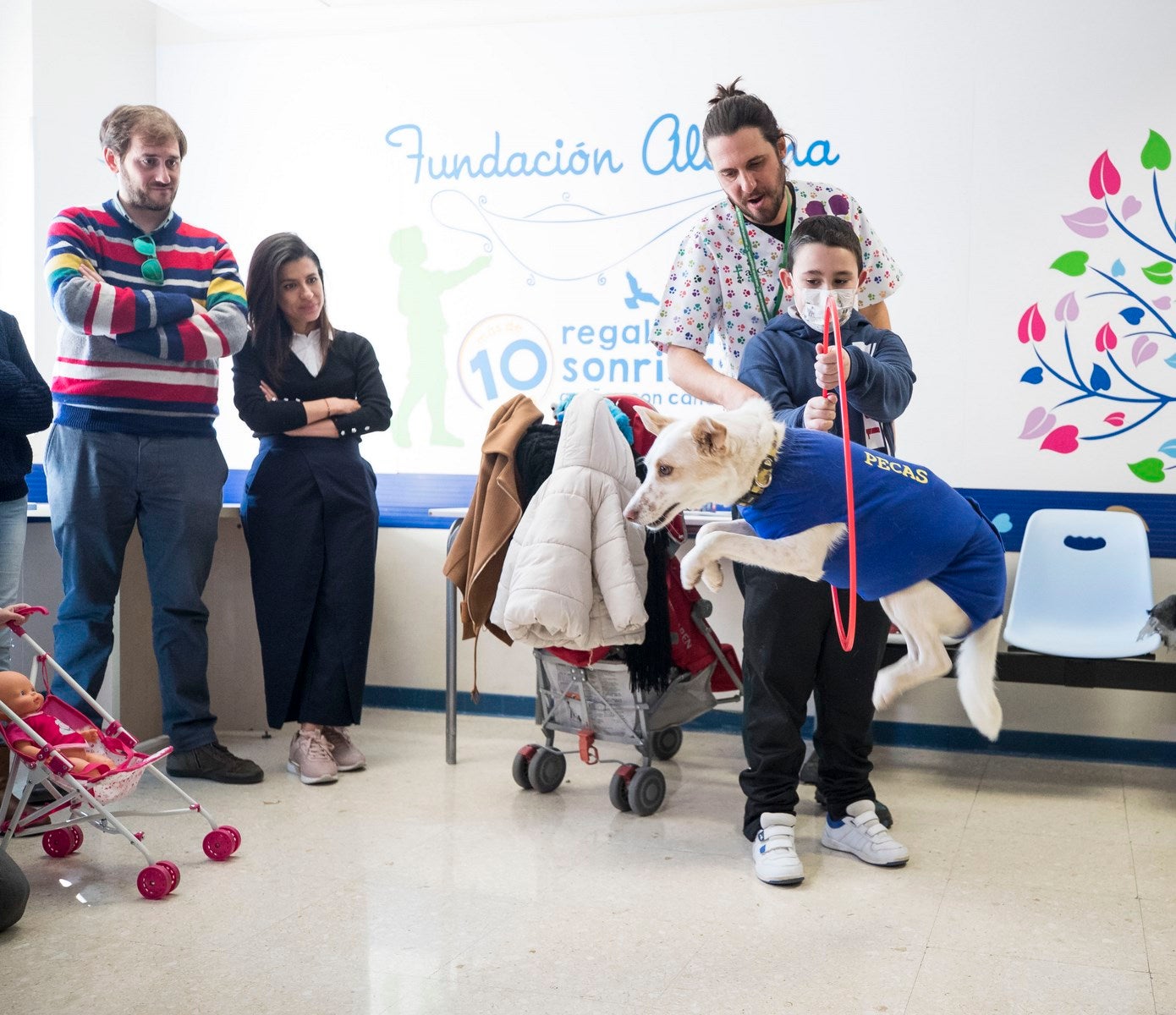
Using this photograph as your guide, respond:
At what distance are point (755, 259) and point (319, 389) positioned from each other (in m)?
1.73

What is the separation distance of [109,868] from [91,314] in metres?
1.49

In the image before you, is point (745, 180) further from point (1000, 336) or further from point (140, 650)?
point (140, 650)

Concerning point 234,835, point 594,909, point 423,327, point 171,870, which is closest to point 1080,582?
point 594,909

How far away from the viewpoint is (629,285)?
4.43 meters

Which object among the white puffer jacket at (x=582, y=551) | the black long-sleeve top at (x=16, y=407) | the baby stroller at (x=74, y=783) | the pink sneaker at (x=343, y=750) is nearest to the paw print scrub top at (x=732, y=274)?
the white puffer jacket at (x=582, y=551)

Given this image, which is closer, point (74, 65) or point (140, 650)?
point (140, 650)

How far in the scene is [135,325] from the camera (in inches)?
127

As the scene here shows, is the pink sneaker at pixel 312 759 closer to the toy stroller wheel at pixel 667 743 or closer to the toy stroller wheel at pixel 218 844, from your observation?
the toy stroller wheel at pixel 218 844

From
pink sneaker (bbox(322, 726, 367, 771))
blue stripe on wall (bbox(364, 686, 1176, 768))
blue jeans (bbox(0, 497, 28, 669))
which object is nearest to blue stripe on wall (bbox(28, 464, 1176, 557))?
blue stripe on wall (bbox(364, 686, 1176, 768))

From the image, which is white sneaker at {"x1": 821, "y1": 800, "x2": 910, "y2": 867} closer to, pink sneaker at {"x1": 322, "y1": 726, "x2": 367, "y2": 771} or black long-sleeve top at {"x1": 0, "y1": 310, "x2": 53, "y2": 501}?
pink sneaker at {"x1": 322, "y1": 726, "x2": 367, "y2": 771}

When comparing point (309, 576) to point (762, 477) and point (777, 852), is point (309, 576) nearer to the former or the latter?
point (777, 852)

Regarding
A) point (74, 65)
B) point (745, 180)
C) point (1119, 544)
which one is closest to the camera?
point (745, 180)

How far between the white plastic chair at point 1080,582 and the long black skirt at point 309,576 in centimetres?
217

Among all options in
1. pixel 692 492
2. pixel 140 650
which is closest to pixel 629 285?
pixel 140 650
